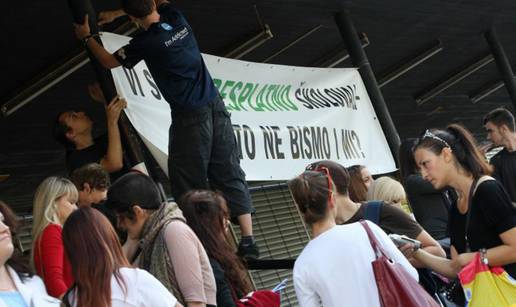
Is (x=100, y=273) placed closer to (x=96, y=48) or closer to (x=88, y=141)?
(x=96, y=48)

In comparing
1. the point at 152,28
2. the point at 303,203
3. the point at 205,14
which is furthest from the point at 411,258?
the point at 205,14

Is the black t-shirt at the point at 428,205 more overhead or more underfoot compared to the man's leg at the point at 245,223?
more underfoot

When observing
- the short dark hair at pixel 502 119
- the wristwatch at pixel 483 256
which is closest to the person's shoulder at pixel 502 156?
the short dark hair at pixel 502 119

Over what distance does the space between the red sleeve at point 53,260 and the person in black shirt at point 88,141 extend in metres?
1.18

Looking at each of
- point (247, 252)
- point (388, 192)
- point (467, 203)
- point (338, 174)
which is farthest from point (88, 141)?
point (467, 203)

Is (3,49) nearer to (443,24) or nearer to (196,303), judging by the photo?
(196,303)

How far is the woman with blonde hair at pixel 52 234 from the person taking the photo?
4.34m

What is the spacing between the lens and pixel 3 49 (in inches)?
307

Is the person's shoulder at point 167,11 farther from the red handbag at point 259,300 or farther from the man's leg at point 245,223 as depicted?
the red handbag at point 259,300

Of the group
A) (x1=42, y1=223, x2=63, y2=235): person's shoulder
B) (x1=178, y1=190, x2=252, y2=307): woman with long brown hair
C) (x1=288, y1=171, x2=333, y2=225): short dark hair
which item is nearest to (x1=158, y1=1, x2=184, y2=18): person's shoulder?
(x1=178, y1=190, x2=252, y2=307): woman with long brown hair

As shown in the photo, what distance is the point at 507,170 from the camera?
6.38m

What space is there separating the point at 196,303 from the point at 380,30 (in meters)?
6.87

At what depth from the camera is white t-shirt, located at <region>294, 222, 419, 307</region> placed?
3658 mm

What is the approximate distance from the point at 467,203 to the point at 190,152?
1953 mm
